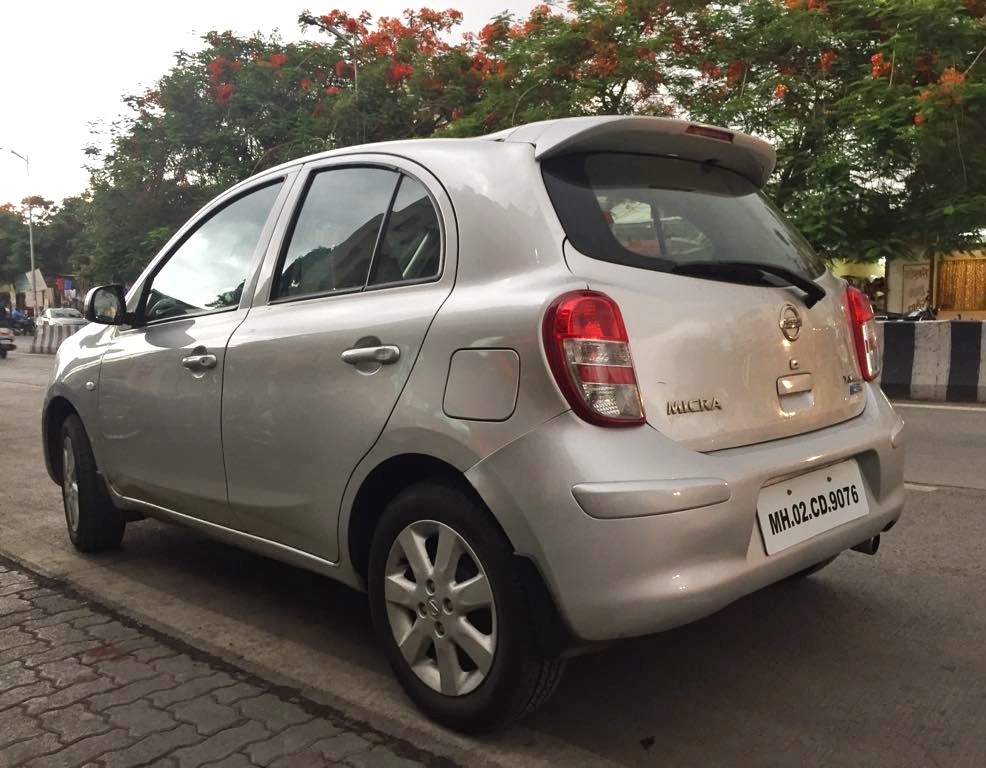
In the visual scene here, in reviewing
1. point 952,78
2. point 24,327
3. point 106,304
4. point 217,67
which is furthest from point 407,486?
point 24,327

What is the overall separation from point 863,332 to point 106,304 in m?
3.07

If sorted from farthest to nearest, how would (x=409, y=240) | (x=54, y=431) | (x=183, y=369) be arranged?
(x=54, y=431) → (x=183, y=369) → (x=409, y=240)

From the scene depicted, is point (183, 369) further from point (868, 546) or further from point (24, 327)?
point (24, 327)

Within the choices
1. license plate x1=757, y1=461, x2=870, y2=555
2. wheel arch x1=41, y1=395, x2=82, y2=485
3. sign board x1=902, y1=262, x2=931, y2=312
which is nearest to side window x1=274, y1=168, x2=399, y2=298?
license plate x1=757, y1=461, x2=870, y2=555

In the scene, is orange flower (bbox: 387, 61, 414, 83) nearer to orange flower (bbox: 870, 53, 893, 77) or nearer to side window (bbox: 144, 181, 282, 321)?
orange flower (bbox: 870, 53, 893, 77)

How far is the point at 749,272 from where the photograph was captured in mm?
2648

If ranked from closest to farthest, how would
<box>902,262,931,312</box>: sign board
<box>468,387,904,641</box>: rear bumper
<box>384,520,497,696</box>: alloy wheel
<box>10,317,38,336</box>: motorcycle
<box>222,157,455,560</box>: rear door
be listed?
<box>468,387,904,641</box>: rear bumper, <box>384,520,497,696</box>: alloy wheel, <box>222,157,455,560</box>: rear door, <box>902,262,931,312</box>: sign board, <box>10,317,38,336</box>: motorcycle

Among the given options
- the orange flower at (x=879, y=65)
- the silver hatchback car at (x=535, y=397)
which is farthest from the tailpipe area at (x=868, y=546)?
the orange flower at (x=879, y=65)

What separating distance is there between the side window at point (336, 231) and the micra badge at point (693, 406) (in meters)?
1.09

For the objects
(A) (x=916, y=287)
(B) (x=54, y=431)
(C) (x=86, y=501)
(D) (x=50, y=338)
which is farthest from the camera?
(D) (x=50, y=338)

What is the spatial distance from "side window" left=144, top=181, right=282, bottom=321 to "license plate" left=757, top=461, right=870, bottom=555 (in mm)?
2026

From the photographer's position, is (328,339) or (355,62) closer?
(328,339)

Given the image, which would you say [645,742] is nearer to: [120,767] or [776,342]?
[776,342]

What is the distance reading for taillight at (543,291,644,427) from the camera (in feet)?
7.32
